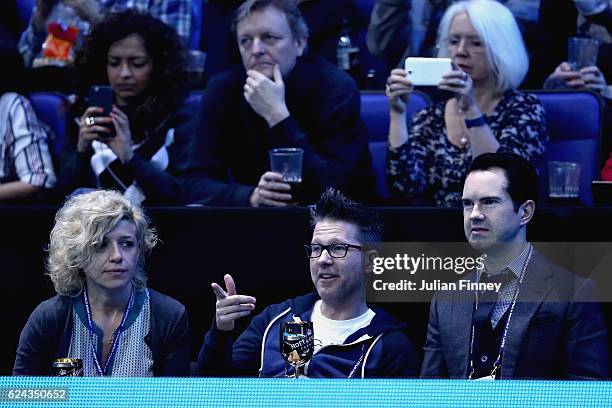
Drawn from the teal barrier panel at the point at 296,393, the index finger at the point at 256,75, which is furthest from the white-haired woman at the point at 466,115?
the teal barrier panel at the point at 296,393

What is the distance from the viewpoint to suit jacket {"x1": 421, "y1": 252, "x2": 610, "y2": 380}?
374 centimetres

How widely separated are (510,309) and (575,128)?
4.47 feet

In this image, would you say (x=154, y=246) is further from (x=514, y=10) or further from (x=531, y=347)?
(x=514, y=10)

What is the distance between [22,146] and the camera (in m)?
5.34

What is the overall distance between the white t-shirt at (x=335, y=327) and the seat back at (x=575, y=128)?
1.27 metres

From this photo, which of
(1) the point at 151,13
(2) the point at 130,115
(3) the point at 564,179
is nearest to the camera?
(3) the point at 564,179

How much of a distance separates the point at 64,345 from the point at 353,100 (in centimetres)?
156

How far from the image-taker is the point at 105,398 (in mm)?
3295

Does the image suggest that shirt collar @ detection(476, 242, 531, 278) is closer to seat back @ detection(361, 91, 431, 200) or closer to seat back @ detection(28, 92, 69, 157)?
seat back @ detection(361, 91, 431, 200)

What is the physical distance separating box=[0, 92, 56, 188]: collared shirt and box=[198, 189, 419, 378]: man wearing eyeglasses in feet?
5.22

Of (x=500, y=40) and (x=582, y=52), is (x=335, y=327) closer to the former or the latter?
(x=500, y=40)

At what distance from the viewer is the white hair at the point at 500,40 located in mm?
4859

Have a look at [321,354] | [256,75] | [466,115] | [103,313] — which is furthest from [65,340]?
[466,115]

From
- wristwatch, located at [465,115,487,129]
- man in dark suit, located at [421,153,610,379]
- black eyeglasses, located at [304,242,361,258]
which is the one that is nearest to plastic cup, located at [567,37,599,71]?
wristwatch, located at [465,115,487,129]
